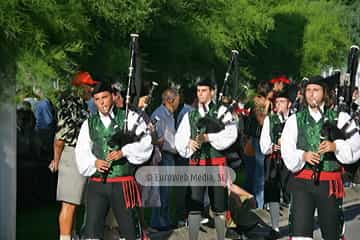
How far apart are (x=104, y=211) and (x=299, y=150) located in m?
1.79

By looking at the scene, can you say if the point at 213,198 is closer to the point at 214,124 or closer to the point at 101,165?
the point at 214,124

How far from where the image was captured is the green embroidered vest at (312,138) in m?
8.16

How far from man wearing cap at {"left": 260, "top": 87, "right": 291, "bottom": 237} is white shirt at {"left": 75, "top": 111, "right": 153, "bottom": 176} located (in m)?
3.24

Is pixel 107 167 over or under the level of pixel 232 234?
over

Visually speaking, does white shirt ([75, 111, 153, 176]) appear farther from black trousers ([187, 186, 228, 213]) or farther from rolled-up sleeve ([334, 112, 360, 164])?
black trousers ([187, 186, 228, 213])

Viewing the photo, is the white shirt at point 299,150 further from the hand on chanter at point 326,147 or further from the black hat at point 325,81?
the black hat at point 325,81

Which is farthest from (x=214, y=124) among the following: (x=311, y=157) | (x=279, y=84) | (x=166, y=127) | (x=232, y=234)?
(x=279, y=84)

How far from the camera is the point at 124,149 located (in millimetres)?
7977

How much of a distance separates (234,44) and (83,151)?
4825 millimetres

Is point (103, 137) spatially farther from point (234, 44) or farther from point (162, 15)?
point (234, 44)

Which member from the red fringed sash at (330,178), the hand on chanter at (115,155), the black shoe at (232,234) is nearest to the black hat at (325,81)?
the red fringed sash at (330,178)

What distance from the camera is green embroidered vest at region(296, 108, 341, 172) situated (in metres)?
8.16

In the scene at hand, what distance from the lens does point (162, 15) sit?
414 inches

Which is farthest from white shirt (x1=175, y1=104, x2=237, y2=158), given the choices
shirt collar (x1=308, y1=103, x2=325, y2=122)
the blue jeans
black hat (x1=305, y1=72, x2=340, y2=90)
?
shirt collar (x1=308, y1=103, x2=325, y2=122)
